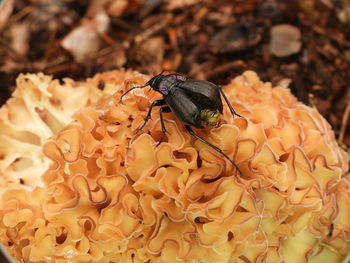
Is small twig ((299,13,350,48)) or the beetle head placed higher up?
the beetle head

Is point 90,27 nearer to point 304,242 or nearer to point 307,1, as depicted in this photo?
point 307,1

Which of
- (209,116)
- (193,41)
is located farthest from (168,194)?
(193,41)

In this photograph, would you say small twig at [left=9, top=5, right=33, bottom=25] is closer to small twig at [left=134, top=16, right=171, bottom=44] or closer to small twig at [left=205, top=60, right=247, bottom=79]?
small twig at [left=134, top=16, right=171, bottom=44]

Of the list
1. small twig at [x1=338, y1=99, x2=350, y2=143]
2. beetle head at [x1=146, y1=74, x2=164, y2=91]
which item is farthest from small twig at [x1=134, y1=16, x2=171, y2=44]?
beetle head at [x1=146, y1=74, x2=164, y2=91]

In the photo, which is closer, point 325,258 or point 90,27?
point 325,258

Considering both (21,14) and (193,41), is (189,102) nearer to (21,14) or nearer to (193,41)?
(193,41)

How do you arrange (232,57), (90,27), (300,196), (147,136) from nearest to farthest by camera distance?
(147,136)
(300,196)
(232,57)
(90,27)

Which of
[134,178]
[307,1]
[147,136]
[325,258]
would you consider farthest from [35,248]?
[307,1]
